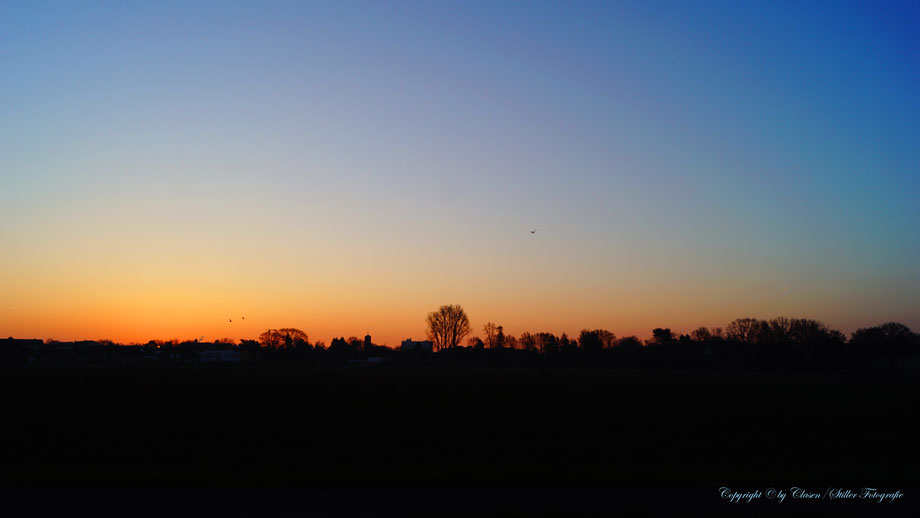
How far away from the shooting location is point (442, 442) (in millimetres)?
19531

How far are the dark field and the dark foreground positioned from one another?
0.21 ft

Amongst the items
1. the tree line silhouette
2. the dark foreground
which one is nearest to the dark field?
the dark foreground

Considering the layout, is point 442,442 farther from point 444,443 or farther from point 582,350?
point 582,350

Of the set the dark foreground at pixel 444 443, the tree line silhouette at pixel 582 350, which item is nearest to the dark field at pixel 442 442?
the dark foreground at pixel 444 443

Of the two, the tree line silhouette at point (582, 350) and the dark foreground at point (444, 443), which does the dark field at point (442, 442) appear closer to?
the dark foreground at point (444, 443)

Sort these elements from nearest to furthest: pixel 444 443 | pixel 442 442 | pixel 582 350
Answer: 1. pixel 444 443
2. pixel 442 442
3. pixel 582 350

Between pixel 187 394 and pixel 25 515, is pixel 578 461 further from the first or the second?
pixel 187 394

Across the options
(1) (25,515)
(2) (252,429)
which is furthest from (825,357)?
(1) (25,515)

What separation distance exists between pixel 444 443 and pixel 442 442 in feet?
0.61

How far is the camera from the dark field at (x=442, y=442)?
13.6m

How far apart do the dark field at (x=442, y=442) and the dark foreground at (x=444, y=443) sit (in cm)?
7

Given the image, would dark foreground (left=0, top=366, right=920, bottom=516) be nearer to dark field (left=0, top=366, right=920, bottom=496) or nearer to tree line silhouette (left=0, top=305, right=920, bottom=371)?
dark field (left=0, top=366, right=920, bottom=496)

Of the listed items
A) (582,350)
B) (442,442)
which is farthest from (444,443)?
(582,350)

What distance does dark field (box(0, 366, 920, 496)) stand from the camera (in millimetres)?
13621
